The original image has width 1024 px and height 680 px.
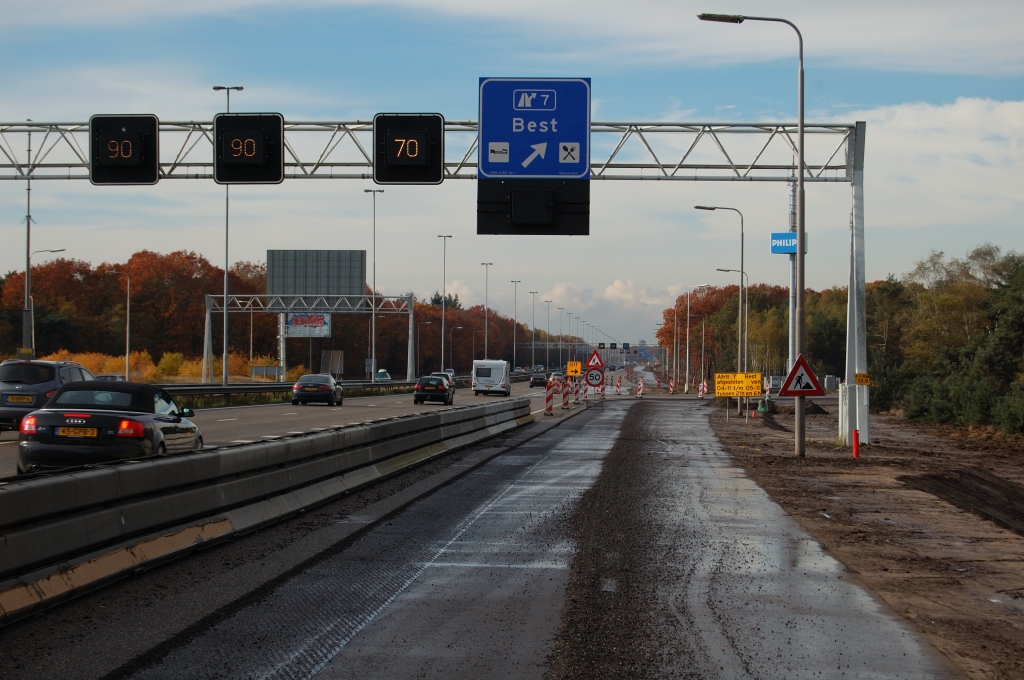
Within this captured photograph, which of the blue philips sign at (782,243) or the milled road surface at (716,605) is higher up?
the blue philips sign at (782,243)

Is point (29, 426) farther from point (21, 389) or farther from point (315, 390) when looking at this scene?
point (315, 390)

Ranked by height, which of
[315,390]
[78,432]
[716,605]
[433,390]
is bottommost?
[716,605]

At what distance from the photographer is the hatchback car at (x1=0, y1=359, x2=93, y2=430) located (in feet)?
70.8

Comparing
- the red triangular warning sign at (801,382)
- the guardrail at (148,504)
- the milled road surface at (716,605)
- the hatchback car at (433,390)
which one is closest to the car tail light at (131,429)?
the guardrail at (148,504)

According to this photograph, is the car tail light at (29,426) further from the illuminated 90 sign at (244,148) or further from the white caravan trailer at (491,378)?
the white caravan trailer at (491,378)

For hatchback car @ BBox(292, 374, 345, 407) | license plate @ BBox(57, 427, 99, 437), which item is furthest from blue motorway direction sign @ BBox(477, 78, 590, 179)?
hatchback car @ BBox(292, 374, 345, 407)

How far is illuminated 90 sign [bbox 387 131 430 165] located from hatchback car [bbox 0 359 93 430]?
9094 millimetres

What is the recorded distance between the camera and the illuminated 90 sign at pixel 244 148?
25203 mm

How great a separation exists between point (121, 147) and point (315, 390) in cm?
2311

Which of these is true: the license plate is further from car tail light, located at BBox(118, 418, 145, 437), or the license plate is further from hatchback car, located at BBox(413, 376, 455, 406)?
hatchback car, located at BBox(413, 376, 455, 406)

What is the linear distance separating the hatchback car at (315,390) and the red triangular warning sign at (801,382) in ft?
93.7

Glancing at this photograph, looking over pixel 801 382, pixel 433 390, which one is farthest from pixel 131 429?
pixel 433 390

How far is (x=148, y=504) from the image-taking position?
901cm

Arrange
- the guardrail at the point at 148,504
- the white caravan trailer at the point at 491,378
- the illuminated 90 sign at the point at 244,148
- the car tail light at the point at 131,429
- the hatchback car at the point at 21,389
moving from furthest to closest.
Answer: the white caravan trailer at the point at 491,378 < the illuminated 90 sign at the point at 244,148 < the hatchback car at the point at 21,389 < the car tail light at the point at 131,429 < the guardrail at the point at 148,504
